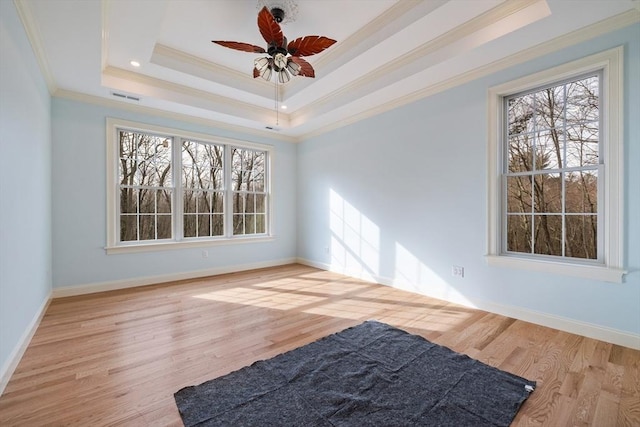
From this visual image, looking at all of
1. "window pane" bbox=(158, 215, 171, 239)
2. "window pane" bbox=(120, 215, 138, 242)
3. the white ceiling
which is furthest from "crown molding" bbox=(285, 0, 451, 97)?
"window pane" bbox=(120, 215, 138, 242)

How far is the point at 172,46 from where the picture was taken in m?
3.44

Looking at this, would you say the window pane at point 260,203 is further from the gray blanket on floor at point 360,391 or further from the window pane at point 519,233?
the window pane at point 519,233

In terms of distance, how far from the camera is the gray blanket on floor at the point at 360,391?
5.20 ft

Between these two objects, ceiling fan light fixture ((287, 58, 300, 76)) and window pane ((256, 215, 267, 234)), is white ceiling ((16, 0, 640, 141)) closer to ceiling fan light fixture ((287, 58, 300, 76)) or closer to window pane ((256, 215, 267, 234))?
ceiling fan light fixture ((287, 58, 300, 76))

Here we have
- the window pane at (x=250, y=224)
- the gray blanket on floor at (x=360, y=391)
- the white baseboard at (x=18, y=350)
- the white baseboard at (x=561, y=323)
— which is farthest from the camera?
the window pane at (x=250, y=224)

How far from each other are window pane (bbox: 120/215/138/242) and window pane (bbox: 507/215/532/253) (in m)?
5.22

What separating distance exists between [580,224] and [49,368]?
4745 mm

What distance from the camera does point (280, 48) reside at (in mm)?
2650

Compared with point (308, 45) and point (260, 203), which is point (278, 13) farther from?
point (260, 203)

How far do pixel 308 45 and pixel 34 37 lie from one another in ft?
8.28

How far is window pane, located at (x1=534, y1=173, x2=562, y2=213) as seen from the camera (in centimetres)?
287

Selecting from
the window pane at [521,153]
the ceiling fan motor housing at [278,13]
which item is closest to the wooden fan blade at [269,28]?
the ceiling fan motor housing at [278,13]

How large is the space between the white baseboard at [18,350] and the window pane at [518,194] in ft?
15.2

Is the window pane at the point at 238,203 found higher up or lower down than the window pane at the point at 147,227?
higher up
